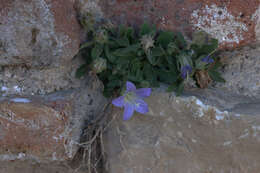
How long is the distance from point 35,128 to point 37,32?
1.03ft

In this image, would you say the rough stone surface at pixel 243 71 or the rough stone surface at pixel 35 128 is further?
the rough stone surface at pixel 243 71

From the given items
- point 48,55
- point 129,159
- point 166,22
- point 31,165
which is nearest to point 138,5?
point 166,22

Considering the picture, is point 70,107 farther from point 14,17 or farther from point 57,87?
point 14,17

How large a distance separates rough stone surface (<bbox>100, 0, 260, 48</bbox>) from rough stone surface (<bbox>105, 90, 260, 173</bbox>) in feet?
0.92

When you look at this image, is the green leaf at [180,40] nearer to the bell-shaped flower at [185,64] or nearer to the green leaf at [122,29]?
the bell-shaped flower at [185,64]

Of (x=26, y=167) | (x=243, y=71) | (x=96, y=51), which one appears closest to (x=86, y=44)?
(x=96, y=51)

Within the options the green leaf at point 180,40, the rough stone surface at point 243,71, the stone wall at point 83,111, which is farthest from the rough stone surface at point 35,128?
the rough stone surface at point 243,71

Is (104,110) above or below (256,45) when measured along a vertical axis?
below

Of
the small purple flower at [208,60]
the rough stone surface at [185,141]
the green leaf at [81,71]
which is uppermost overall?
the small purple flower at [208,60]

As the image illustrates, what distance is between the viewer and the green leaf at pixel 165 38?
1123 mm

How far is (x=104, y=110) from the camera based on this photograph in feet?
3.68

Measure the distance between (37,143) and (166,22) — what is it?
2.10ft

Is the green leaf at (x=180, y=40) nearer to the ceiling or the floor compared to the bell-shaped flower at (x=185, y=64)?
nearer to the ceiling

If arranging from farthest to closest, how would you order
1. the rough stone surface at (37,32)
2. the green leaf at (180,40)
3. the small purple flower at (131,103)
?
the green leaf at (180,40)
the small purple flower at (131,103)
the rough stone surface at (37,32)
